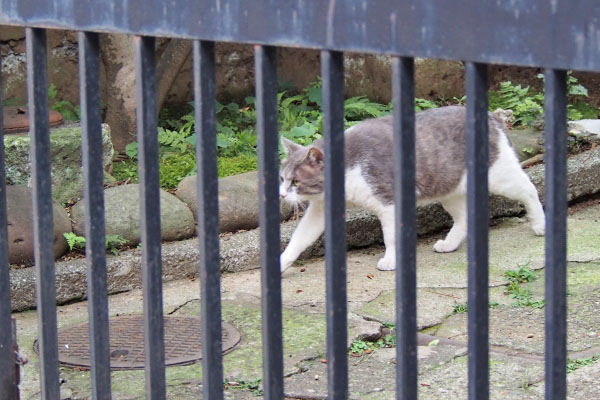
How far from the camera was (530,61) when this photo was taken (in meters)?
1.13

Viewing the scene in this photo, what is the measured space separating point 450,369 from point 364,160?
6.27ft

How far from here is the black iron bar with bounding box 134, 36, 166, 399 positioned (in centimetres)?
159

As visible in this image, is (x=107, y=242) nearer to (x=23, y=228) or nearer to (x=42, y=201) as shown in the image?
(x=23, y=228)

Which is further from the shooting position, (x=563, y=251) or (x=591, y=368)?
(x=591, y=368)

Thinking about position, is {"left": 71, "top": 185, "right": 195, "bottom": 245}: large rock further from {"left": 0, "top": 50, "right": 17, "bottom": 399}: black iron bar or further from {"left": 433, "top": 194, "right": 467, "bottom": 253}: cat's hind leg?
{"left": 0, "top": 50, "right": 17, "bottom": 399}: black iron bar

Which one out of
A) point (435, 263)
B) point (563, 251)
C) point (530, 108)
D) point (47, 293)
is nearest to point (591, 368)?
point (435, 263)

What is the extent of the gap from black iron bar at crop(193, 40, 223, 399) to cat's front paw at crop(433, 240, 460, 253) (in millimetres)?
4182

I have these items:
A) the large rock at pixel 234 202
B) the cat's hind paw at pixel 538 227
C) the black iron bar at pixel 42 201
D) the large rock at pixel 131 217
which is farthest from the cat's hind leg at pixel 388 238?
the black iron bar at pixel 42 201

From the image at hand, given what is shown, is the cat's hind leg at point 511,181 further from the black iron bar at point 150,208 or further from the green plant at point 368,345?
the black iron bar at point 150,208

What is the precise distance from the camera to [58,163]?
5.97m

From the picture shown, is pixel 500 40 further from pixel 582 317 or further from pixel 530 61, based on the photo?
pixel 582 317

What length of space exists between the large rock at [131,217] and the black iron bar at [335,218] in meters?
4.07

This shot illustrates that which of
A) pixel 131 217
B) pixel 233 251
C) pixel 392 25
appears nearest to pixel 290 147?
pixel 233 251

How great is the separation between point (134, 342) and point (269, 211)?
296cm
